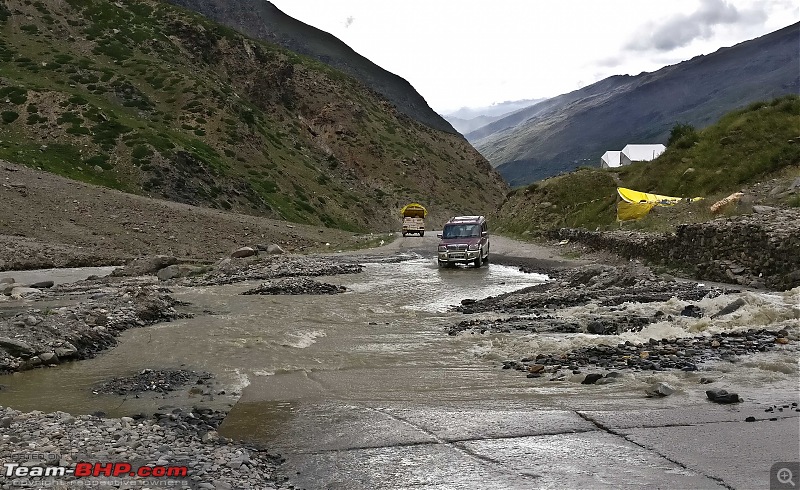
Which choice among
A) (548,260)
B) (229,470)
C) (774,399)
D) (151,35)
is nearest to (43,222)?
(548,260)

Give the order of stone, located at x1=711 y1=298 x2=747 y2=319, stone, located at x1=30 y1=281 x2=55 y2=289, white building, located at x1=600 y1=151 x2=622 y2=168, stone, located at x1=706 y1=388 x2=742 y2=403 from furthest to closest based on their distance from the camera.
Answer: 1. white building, located at x1=600 y1=151 x2=622 y2=168
2. stone, located at x1=30 y1=281 x2=55 y2=289
3. stone, located at x1=711 y1=298 x2=747 y2=319
4. stone, located at x1=706 y1=388 x2=742 y2=403

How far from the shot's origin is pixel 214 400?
9.87 m

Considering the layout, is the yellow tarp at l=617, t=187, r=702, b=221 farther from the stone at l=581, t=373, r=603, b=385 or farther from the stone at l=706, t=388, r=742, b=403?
the stone at l=706, t=388, r=742, b=403

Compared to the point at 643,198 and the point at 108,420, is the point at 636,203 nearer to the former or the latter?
the point at 643,198

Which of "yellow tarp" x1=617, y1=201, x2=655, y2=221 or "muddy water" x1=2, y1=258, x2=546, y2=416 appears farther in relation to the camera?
"yellow tarp" x1=617, y1=201, x2=655, y2=221

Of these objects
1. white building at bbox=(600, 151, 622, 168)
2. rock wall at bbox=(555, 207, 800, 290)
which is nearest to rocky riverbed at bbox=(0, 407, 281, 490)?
rock wall at bbox=(555, 207, 800, 290)

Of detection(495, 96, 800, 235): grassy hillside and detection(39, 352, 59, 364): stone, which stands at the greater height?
detection(495, 96, 800, 235): grassy hillside

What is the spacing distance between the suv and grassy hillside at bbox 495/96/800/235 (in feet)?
30.2

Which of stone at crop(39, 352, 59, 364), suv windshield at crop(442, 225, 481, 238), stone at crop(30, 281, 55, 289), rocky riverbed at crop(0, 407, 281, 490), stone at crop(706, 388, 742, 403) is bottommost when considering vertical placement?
stone at crop(30, 281, 55, 289)

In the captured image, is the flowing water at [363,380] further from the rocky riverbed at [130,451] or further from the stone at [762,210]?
the stone at [762,210]

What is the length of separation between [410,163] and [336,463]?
102 metres

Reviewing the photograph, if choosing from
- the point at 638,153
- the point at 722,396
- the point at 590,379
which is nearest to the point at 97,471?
the point at 590,379

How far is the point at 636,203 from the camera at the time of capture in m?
40.0

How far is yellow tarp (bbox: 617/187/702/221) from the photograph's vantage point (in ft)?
126
